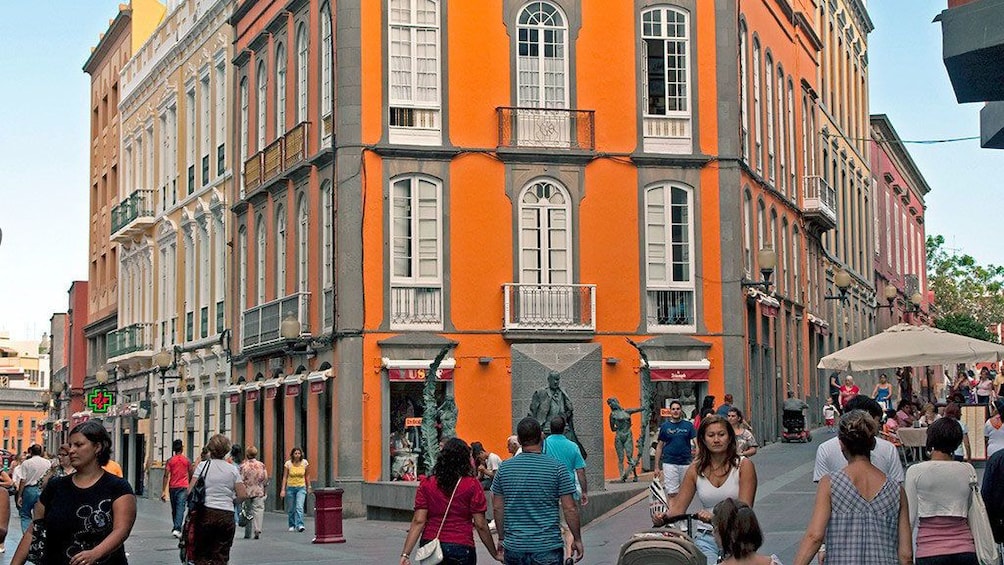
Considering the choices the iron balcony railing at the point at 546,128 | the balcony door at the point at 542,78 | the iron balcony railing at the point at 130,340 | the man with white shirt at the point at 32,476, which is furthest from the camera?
the iron balcony railing at the point at 130,340

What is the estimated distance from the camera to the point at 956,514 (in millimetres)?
10984

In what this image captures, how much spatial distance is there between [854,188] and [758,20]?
65.8 ft

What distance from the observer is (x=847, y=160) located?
57.2 m

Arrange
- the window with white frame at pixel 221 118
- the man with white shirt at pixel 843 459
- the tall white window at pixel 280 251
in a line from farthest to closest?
1. the window with white frame at pixel 221 118
2. the tall white window at pixel 280 251
3. the man with white shirt at pixel 843 459

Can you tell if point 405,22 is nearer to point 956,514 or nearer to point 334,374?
point 334,374

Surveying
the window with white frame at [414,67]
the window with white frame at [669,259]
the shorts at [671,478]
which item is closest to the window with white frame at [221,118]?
the window with white frame at [414,67]

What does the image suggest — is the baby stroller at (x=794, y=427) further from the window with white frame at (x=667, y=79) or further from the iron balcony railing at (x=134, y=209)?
the iron balcony railing at (x=134, y=209)

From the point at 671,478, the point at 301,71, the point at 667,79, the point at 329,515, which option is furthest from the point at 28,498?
the point at 667,79

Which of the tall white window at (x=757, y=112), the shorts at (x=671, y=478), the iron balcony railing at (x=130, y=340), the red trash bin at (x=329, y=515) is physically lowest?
the red trash bin at (x=329, y=515)

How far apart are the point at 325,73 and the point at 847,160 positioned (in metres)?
25.4

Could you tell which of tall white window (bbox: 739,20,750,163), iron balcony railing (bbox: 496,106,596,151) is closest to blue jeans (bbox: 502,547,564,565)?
iron balcony railing (bbox: 496,106,596,151)

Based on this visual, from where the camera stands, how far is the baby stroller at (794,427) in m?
38.3

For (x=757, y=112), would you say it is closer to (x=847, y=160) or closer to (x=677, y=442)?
(x=847, y=160)

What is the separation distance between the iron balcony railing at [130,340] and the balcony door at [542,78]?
21747 millimetres
